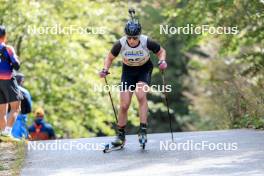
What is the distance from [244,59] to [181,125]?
25907 millimetres

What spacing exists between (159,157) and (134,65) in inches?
63.0

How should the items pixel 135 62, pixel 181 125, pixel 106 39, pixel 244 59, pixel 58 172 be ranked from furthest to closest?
pixel 181 125 → pixel 106 39 → pixel 244 59 → pixel 135 62 → pixel 58 172

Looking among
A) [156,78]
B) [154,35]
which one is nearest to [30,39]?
[154,35]

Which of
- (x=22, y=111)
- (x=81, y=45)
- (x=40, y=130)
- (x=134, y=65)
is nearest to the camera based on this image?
(x=134, y=65)

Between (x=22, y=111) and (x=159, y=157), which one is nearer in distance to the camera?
(x=159, y=157)

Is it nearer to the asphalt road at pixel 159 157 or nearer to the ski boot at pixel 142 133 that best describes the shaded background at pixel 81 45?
the asphalt road at pixel 159 157

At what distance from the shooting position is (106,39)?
2784cm

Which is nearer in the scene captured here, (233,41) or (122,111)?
(122,111)

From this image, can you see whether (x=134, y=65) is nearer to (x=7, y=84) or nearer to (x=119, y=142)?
(x=119, y=142)

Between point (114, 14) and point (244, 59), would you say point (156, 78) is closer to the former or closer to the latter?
point (114, 14)

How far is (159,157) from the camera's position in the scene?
10617 millimetres

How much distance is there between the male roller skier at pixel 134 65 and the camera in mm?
11234

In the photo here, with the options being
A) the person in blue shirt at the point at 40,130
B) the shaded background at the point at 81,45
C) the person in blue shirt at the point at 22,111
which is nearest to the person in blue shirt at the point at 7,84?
the person in blue shirt at the point at 22,111

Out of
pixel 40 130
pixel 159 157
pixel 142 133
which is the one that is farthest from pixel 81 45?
pixel 159 157
